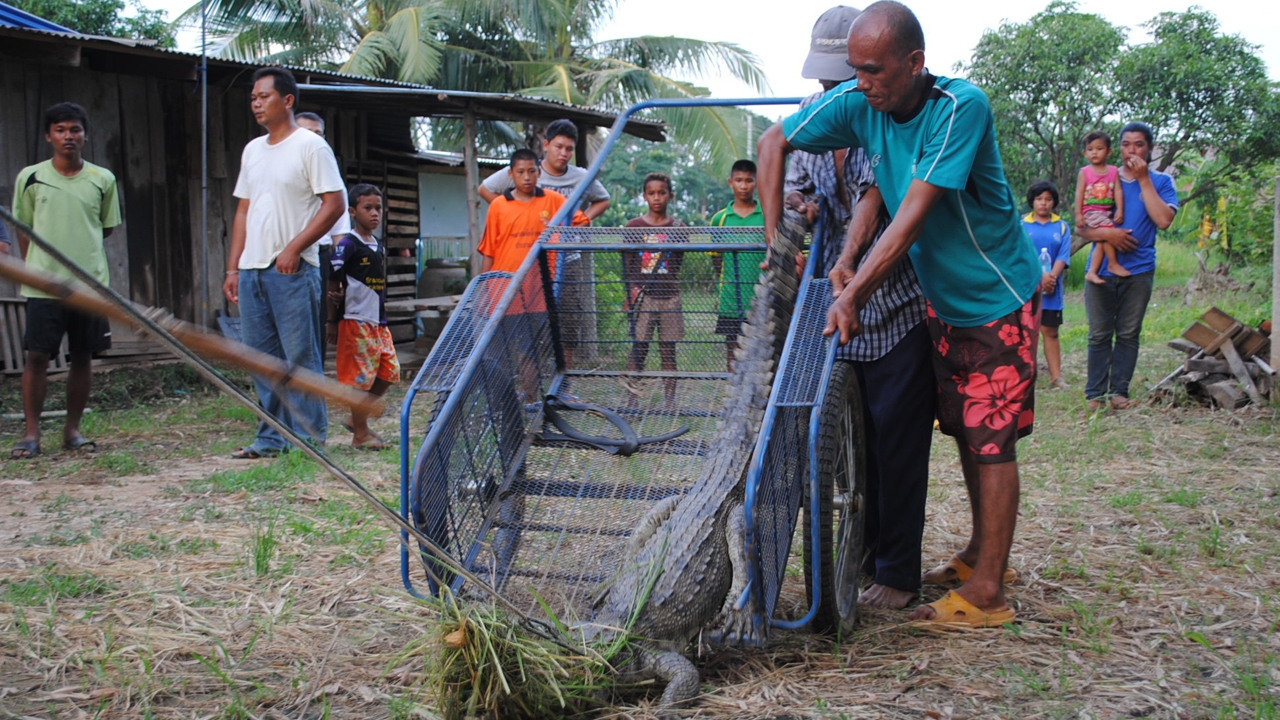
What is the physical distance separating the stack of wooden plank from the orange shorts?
536 cm

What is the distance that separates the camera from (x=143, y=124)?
9.17 metres

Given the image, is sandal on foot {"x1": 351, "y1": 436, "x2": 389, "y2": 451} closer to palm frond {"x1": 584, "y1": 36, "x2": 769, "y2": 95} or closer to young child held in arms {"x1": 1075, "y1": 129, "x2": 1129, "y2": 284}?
young child held in arms {"x1": 1075, "y1": 129, "x2": 1129, "y2": 284}

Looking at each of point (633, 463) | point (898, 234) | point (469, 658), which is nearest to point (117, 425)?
point (633, 463)

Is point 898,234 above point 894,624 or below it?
above

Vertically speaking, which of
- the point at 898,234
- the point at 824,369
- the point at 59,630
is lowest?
the point at 59,630

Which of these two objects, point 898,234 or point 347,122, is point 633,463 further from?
point 347,122

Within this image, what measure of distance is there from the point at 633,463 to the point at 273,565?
4.74ft

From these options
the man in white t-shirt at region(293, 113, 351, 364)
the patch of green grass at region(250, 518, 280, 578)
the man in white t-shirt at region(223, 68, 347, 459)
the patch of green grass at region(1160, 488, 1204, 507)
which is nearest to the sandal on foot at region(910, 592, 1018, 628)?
the patch of green grass at region(1160, 488, 1204, 507)

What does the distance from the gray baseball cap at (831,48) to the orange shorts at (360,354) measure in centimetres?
350

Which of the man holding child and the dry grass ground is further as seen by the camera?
the man holding child

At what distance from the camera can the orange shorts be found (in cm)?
609

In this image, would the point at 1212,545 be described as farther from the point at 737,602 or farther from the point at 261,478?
the point at 261,478

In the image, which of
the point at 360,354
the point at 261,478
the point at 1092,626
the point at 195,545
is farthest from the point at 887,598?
the point at 360,354

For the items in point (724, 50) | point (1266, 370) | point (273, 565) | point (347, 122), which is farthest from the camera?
point (724, 50)
